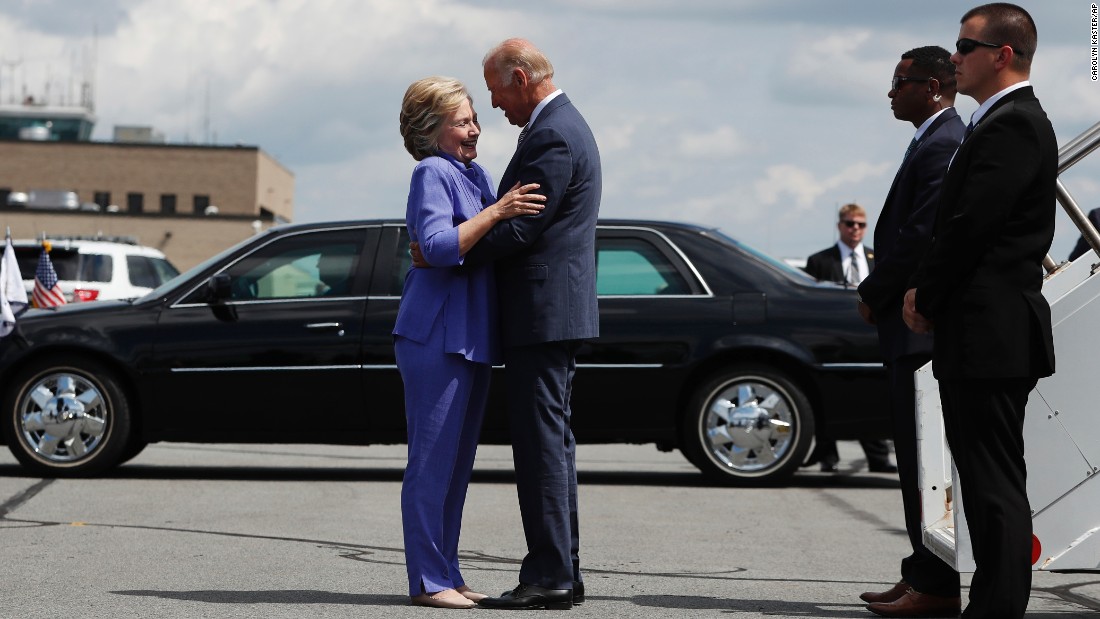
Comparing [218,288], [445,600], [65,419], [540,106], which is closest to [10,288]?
[65,419]

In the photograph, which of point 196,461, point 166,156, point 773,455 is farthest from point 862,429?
point 166,156

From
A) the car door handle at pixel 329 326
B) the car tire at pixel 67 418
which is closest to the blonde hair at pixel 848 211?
the car door handle at pixel 329 326

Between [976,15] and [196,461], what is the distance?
329 inches

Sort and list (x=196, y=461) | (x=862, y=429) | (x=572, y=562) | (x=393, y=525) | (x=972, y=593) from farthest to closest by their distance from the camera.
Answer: (x=196, y=461)
(x=862, y=429)
(x=393, y=525)
(x=572, y=562)
(x=972, y=593)

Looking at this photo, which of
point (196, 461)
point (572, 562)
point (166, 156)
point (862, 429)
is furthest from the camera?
point (166, 156)

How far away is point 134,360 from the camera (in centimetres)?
1055

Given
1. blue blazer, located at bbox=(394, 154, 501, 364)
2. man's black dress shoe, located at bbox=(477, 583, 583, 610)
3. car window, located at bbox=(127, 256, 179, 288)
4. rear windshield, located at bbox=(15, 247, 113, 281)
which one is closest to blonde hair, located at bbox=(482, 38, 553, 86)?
blue blazer, located at bbox=(394, 154, 501, 364)

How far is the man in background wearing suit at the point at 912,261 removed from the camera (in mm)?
5719

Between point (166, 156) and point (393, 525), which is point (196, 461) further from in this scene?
point (166, 156)

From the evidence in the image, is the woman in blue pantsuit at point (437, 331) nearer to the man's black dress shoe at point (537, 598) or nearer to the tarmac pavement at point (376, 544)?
the man's black dress shoe at point (537, 598)

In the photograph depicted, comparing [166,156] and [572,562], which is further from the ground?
[166,156]

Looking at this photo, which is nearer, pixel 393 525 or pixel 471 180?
pixel 471 180

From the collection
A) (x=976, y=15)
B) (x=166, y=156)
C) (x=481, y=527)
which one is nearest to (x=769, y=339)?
(x=481, y=527)

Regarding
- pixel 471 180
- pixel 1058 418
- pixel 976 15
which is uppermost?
pixel 976 15
